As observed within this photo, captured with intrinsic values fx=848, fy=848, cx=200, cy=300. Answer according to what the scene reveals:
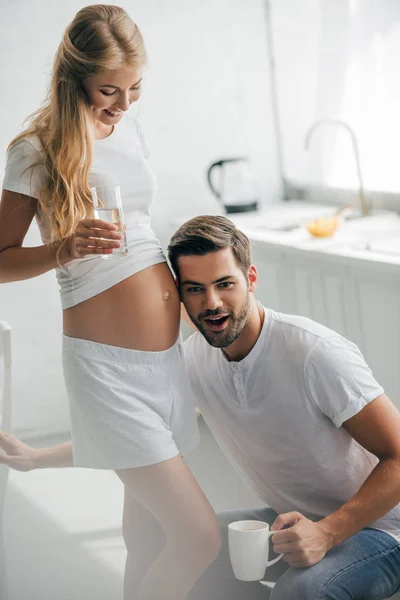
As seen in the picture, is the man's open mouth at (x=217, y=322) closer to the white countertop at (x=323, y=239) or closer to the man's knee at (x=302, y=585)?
the man's knee at (x=302, y=585)

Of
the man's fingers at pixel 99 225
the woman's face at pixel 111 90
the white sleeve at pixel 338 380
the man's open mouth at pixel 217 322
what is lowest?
the white sleeve at pixel 338 380

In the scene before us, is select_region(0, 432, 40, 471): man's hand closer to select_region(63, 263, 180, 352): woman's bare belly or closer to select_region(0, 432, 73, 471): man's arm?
select_region(0, 432, 73, 471): man's arm

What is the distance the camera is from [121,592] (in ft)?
A: 6.62

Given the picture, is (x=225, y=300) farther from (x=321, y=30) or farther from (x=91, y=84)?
(x=321, y=30)

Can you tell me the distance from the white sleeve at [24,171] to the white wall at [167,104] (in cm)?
160

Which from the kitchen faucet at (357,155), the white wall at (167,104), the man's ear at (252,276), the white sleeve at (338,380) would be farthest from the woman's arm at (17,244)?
the kitchen faucet at (357,155)

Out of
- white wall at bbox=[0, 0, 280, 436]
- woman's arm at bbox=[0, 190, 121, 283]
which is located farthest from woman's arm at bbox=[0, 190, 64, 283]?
white wall at bbox=[0, 0, 280, 436]

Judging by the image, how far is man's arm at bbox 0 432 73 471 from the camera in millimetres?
1701

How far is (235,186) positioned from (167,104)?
43 centimetres

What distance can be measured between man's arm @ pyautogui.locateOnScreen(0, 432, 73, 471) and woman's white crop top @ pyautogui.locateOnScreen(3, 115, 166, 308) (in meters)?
0.35

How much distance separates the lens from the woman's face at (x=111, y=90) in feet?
4.80

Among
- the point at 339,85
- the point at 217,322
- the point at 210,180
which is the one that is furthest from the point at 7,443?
the point at 339,85

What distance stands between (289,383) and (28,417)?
6.35ft

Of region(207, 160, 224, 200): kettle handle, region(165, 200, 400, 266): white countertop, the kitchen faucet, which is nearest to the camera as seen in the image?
region(165, 200, 400, 266): white countertop
